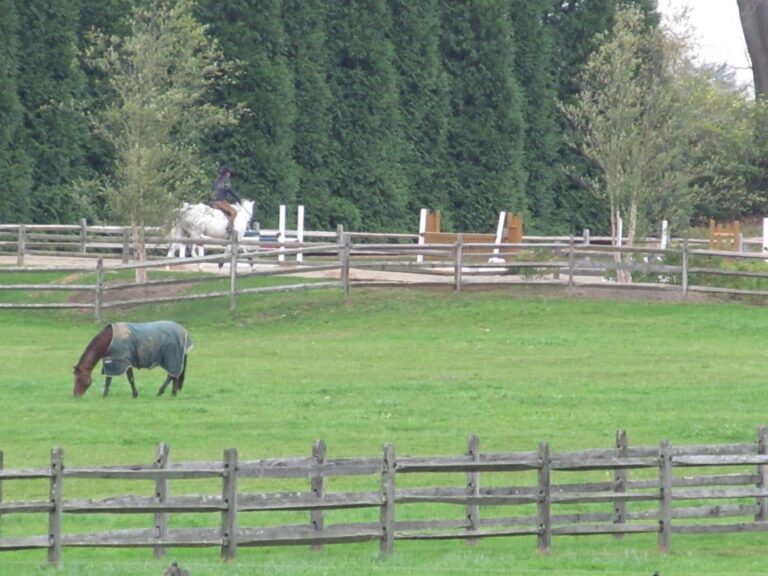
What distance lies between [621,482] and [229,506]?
408cm

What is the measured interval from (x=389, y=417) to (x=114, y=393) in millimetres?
4711

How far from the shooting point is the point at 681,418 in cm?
2328

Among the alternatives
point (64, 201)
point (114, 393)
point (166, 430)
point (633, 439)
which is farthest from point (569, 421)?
point (64, 201)

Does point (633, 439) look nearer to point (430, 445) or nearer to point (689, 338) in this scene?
point (430, 445)

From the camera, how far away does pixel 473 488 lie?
16.4 meters

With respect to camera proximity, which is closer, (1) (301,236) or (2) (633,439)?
(2) (633,439)

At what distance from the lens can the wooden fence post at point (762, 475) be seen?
17328 millimetres

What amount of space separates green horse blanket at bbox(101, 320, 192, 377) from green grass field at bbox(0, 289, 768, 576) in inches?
19.5

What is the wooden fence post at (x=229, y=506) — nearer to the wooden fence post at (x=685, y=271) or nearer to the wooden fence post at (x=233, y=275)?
the wooden fence post at (x=233, y=275)

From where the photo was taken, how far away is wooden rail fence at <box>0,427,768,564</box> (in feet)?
49.0

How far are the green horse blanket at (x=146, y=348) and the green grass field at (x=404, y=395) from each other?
0.50m

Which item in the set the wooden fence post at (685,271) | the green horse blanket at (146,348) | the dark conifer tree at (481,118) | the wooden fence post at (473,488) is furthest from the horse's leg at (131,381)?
the dark conifer tree at (481,118)

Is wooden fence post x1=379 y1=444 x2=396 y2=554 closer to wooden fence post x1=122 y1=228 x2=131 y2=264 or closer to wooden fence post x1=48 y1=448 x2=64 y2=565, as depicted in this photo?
wooden fence post x1=48 y1=448 x2=64 y2=565

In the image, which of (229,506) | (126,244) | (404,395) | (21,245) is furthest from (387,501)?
(21,245)
